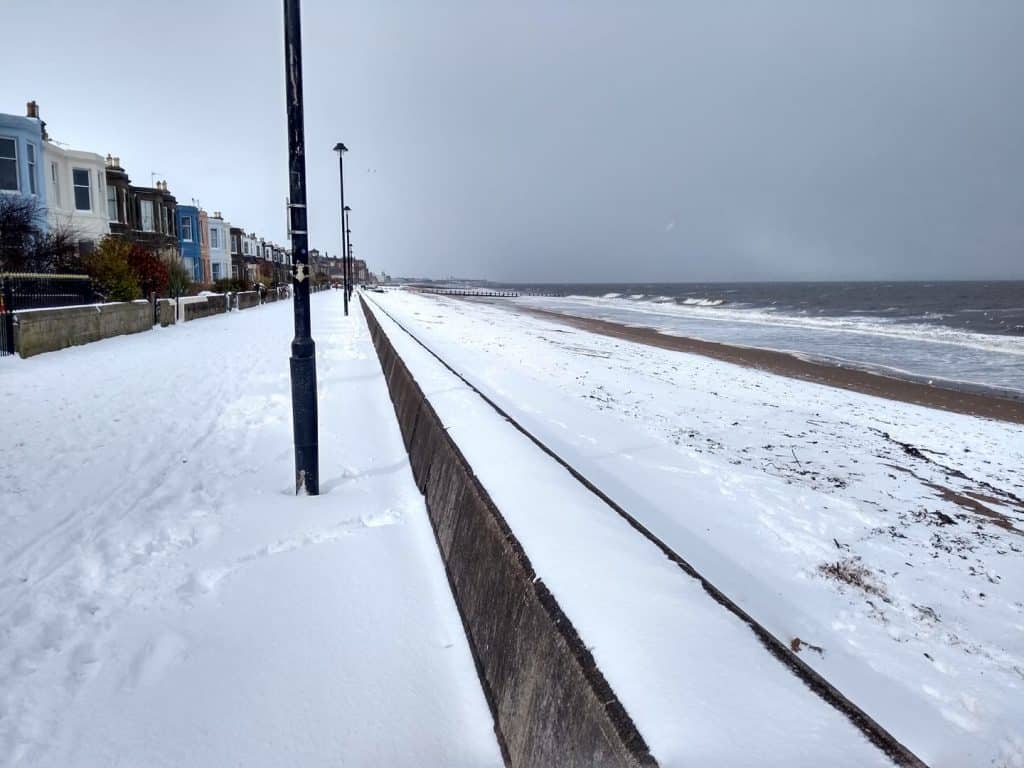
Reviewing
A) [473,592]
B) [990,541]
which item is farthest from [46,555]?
[990,541]

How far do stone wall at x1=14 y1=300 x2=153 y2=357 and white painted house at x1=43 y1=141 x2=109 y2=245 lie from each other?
499 inches

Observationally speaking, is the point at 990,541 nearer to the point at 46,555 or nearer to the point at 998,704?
the point at 998,704

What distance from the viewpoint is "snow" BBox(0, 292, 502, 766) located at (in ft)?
8.91

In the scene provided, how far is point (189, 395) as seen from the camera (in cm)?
1002

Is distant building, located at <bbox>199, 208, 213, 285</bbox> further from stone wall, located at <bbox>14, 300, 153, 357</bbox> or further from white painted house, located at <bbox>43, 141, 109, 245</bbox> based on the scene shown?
stone wall, located at <bbox>14, 300, 153, 357</bbox>

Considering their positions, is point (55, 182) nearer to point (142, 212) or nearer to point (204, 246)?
point (142, 212)

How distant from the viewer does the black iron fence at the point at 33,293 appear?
13180mm

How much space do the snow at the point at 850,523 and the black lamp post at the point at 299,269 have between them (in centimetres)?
270

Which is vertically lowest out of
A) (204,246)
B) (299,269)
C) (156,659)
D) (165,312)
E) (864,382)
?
(864,382)

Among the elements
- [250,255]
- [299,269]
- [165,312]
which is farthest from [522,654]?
[250,255]

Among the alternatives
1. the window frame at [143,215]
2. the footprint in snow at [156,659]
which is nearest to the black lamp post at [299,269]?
the footprint in snow at [156,659]

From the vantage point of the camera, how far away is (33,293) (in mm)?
14562

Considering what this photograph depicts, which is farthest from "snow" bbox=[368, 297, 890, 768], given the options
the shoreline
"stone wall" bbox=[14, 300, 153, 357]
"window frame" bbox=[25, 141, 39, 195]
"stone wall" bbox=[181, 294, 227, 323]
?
"window frame" bbox=[25, 141, 39, 195]

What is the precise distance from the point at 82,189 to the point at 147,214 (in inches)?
441
